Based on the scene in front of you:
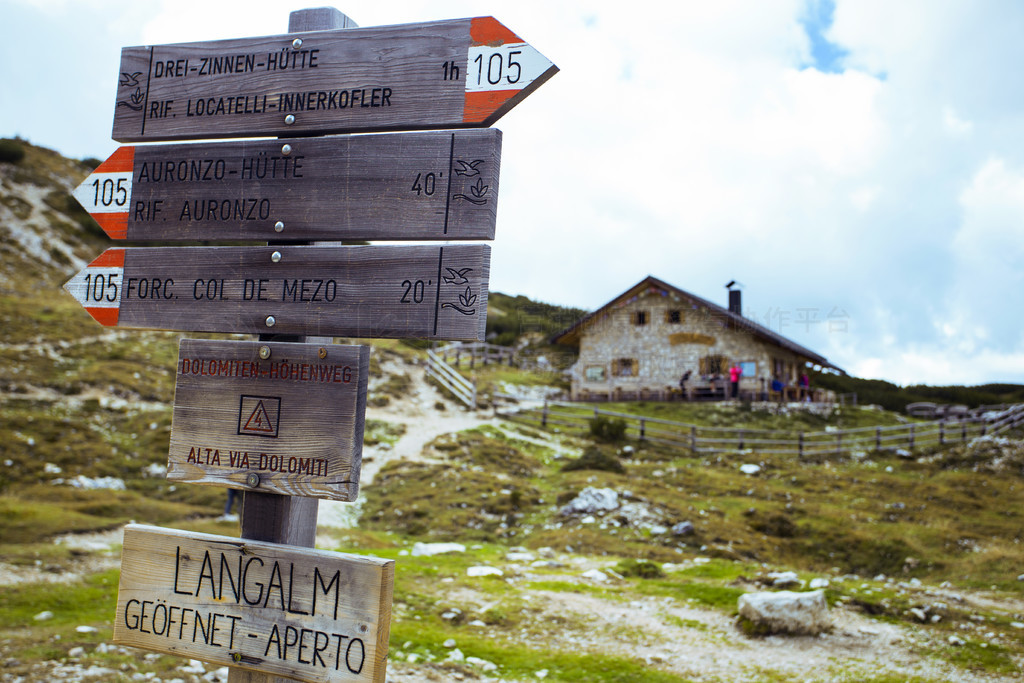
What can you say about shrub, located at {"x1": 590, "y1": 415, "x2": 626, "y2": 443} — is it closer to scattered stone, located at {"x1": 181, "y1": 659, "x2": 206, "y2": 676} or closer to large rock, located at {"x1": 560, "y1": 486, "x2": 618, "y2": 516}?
large rock, located at {"x1": 560, "y1": 486, "x2": 618, "y2": 516}

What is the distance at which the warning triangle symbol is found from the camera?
8.98ft

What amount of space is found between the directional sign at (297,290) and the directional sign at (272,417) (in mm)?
125

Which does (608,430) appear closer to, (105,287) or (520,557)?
(520,557)

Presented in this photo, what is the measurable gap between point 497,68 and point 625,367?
1160 inches

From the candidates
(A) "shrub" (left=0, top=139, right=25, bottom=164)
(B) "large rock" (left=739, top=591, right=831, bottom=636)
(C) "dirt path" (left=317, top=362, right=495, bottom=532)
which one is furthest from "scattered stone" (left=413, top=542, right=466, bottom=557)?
(A) "shrub" (left=0, top=139, right=25, bottom=164)

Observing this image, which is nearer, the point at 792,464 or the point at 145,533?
the point at 145,533

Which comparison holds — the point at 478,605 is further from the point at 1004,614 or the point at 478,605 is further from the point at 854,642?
the point at 1004,614

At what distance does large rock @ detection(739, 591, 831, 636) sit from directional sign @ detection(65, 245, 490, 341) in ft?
18.4

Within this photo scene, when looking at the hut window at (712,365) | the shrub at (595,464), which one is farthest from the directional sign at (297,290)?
the hut window at (712,365)

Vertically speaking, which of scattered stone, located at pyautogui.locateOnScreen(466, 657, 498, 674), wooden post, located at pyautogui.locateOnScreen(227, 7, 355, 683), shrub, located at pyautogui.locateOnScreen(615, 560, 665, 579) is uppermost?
wooden post, located at pyautogui.locateOnScreen(227, 7, 355, 683)

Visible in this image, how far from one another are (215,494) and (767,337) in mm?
23992

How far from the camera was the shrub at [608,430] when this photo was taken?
2128 centimetres

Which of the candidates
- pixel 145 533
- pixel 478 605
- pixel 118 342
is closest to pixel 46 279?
pixel 118 342

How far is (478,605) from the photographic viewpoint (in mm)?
7184
